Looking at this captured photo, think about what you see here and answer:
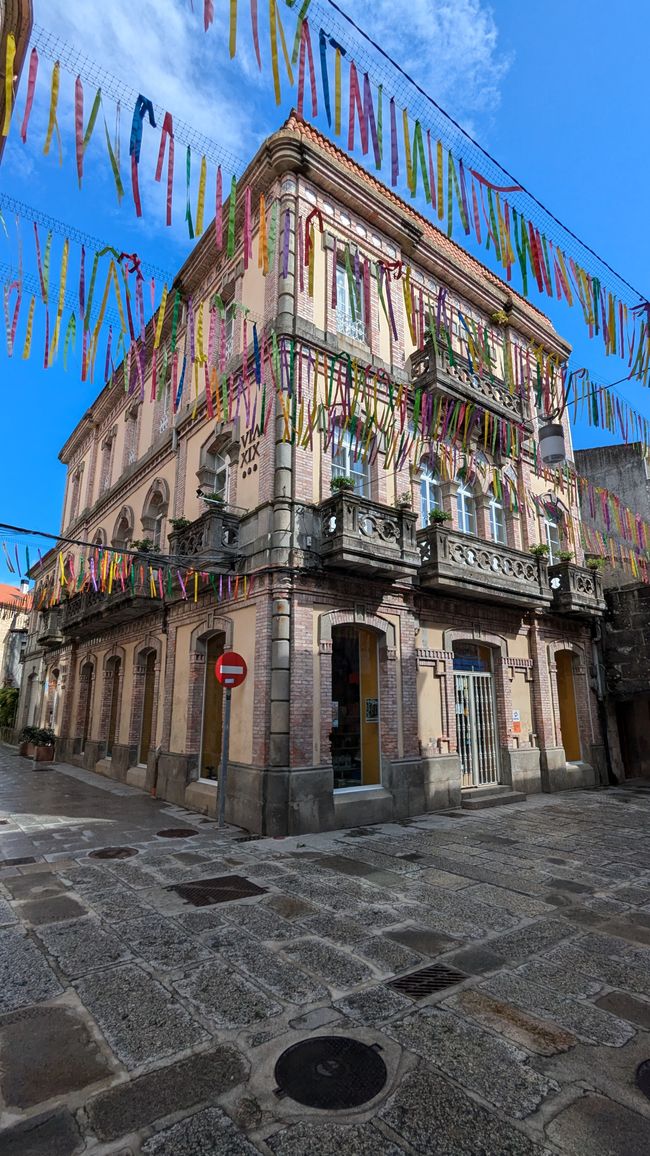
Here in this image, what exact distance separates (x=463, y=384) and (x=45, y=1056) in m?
13.0

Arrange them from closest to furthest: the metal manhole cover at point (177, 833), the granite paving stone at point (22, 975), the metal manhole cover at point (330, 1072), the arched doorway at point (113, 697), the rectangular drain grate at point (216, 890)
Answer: the metal manhole cover at point (330, 1072), the granite paving stone at point (22, 975), the rectangular drain grate at point (216, 890), the metal manhole cover at point (177, 833), the arched doorway at point (113, 697)

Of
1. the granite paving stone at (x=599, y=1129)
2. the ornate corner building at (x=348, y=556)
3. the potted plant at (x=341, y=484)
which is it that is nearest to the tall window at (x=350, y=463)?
the ornate corner building at (x=348, y=556)

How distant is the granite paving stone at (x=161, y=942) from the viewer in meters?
4.41

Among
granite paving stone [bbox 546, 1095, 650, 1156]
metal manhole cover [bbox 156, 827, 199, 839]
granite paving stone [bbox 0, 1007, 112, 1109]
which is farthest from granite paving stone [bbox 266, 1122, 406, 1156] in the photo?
metal manhole cover [bbox 156, 827, 199, 839]

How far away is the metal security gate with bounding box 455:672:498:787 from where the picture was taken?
41.2 feet

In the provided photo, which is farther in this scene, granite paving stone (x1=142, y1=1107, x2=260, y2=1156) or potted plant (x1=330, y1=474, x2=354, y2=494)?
potted plant (x1=330, y1=474, x2=354, y2=494)

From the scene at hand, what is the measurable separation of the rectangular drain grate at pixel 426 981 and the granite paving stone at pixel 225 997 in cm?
91

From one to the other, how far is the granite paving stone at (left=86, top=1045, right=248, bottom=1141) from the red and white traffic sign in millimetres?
6275

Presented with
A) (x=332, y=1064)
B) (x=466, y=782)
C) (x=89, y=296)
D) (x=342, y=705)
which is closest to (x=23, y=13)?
(x=89, y=296)

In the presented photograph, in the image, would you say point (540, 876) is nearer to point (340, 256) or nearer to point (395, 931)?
point (395, 931)

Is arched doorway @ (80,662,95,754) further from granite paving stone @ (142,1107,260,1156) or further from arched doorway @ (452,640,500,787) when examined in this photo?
granite paving stone @ (142,1107,260,1156)

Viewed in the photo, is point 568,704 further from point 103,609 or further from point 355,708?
point 103,609

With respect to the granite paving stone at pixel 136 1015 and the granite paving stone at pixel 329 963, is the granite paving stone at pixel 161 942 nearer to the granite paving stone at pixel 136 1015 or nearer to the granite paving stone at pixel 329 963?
the granite paving stone at pixel 136 1015

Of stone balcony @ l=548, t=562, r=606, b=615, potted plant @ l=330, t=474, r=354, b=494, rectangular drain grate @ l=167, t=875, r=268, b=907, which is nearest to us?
rectangular drain grate @ l=167, t=875, r=268, b=907
